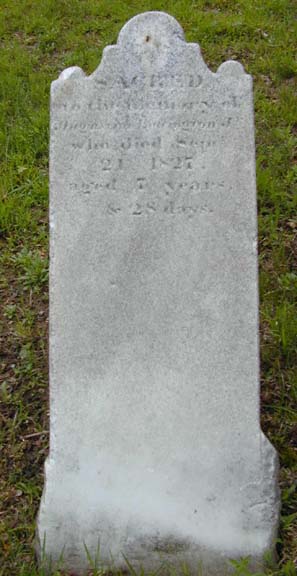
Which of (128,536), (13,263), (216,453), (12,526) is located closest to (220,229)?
(216,453)

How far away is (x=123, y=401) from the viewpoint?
2400 mm

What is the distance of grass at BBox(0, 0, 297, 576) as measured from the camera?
111 inches

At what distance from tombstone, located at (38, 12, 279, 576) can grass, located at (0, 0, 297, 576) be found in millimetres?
255

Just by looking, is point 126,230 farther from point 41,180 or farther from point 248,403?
point 41,180

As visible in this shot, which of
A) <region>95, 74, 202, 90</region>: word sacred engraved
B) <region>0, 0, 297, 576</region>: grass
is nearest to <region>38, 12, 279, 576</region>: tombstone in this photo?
<region>95, 74, 202, 90</region>: word sacred engraved

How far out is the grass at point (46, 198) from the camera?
2.82m

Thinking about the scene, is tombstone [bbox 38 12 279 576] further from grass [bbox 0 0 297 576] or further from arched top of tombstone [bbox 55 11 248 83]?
grass [bbox 0 0 297 576]

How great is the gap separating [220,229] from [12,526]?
1.41 meters

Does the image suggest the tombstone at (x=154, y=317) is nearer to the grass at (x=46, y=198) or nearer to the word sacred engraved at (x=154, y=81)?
the word sacred engraved at (x=154, y=81)

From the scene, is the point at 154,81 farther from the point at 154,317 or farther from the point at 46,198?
the point at 46,198

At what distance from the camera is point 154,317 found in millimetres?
2359

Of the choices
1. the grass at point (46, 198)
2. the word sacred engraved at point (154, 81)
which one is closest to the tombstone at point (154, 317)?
the word sacred engraved at point (154, 81)

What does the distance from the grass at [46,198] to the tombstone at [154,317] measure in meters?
0.25

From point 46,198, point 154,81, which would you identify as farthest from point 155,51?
point 46,198
